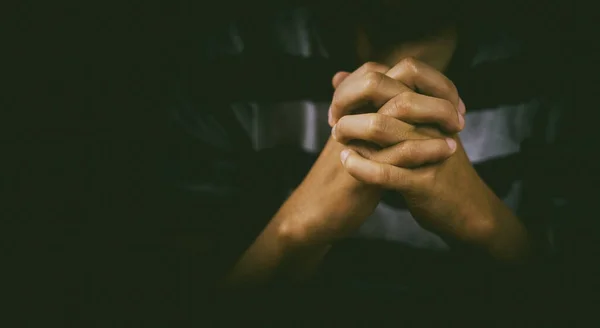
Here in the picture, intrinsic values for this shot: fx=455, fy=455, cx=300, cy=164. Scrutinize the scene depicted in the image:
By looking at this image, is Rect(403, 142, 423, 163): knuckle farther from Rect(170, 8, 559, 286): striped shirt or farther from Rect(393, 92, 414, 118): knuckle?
Rect(170, 8, 559, 286): striped shirt

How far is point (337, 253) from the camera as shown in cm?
99

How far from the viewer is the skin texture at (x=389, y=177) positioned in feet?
2.13

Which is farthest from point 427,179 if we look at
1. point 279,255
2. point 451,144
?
point 279,255

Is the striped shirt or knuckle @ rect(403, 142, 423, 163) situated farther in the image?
the striped shirt

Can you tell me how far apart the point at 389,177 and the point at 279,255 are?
0.92 ft

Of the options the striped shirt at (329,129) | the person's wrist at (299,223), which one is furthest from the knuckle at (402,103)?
the striped shirt at (329,129)

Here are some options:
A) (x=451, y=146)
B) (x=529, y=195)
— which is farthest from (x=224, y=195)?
(x=529, y=195)

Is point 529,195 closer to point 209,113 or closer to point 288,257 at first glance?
point 288,257

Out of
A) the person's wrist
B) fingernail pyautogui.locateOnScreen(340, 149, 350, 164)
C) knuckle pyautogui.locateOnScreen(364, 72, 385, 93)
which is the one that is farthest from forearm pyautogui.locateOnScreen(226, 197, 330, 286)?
knuckle pyautogui.locateOnScreen(364, 72, 385, 93)

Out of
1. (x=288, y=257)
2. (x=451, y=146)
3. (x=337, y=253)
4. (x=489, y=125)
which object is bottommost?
(x=337, y=253)

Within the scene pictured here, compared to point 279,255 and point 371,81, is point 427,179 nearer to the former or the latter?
point 371,81

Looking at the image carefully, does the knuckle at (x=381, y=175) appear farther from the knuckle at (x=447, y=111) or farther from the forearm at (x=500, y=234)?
the forearm at (x=500, y=234)

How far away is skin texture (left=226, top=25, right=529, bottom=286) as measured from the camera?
0.65m

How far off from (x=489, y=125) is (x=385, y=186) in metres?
0.42
